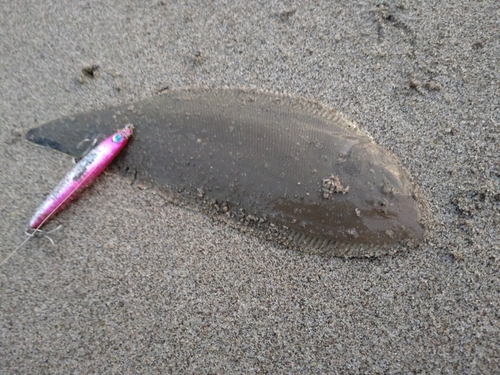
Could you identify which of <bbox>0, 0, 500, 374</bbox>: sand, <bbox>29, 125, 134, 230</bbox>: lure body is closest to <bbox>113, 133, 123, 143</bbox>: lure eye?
<bbox>29, 125, 134, 230</bbox>: lure body

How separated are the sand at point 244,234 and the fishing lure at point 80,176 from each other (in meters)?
0.08

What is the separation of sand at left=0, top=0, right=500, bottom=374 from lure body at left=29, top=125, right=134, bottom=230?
8 centimetres

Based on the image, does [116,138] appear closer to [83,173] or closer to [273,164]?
[83,173]

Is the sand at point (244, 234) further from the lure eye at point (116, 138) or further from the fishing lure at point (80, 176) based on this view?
the lure eye at point (116, 138)

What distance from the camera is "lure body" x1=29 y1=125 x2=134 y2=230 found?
2.43m

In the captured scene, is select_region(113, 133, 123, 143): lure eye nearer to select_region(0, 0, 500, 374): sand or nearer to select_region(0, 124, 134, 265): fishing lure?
select_region(0, 124, 134, 265): fishing lure

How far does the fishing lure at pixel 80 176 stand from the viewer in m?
2.42

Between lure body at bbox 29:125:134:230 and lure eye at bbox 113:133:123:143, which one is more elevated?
lure eye at bbox 113:133:123:143

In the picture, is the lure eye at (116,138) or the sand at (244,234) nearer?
the sand at (244,234)

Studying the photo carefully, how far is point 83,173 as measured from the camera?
97.3 inches

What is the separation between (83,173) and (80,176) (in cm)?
3

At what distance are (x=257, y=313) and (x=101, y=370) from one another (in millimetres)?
975

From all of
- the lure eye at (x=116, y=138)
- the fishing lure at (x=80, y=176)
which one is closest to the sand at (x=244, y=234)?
the fishing lure at (x=80, y=176)

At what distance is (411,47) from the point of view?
2754 millimetres
